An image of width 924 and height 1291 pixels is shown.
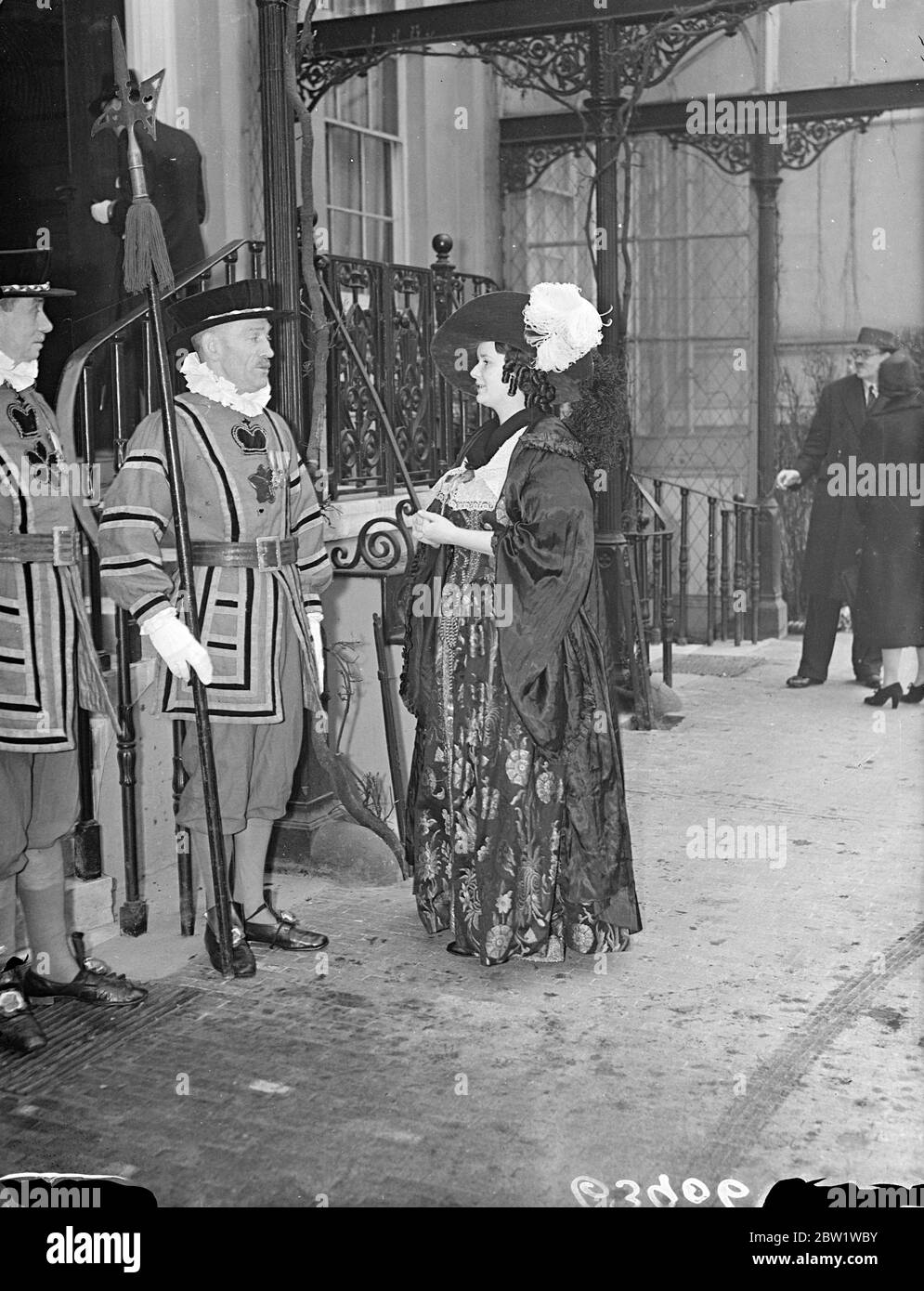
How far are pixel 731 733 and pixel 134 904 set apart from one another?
3.58 metres

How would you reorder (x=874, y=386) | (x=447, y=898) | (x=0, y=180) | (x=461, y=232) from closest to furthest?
(x=447, y=898), (x=0, y=180), (x=874, y=386), (x=461, y=232)

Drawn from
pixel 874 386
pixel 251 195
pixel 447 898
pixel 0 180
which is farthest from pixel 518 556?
pixel 874 386

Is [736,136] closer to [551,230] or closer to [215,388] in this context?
[551,230]

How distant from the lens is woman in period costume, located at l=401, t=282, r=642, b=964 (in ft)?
13.0

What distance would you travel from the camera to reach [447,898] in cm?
424

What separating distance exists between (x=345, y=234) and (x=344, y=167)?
→ 1.30ft

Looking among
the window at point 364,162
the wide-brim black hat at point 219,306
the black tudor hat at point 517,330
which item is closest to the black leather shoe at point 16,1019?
the wide-brim black hat at point 219,306

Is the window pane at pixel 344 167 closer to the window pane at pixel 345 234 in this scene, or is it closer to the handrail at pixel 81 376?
the window pane at pixel 345 234

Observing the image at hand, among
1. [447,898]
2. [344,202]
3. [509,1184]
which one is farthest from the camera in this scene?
[344,202]

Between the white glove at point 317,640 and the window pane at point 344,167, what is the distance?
5079 millimetres

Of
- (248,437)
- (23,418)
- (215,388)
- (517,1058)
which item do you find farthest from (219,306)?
(517,1058)

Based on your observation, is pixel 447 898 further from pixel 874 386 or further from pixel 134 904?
pixel 874 386

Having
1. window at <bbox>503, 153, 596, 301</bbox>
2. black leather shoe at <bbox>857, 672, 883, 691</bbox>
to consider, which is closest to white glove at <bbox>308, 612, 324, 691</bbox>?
black leather shoe at <bbox>857, 672, 883, 691</bbox>

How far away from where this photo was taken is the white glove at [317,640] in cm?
420
